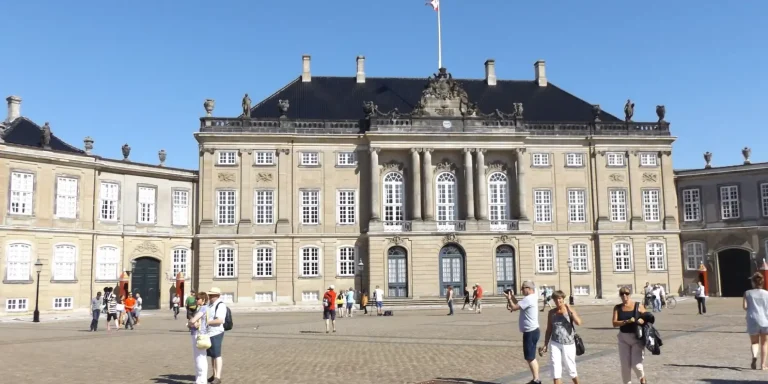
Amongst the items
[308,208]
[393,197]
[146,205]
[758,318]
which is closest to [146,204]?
[146,205]

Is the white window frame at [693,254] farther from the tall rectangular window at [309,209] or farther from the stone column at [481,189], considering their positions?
the tall rectangular window at [309,209]

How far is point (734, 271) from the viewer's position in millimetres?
50906

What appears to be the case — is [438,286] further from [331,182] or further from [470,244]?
[331,182]

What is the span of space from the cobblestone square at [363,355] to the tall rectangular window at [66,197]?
17.2 metres

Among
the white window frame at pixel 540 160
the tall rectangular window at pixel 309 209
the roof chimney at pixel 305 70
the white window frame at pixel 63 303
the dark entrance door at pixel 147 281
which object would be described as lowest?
the white window frame at pixel 63 303

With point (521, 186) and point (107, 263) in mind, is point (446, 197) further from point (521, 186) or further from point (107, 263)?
point (107, 263)

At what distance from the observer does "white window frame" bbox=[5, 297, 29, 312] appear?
4016cm

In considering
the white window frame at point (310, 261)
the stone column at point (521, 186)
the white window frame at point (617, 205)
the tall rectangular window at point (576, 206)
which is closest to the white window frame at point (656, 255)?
the white window frame at point (617, 205)

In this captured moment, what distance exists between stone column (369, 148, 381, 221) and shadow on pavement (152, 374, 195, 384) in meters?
34.5

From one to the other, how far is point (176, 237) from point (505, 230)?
22.6 metres

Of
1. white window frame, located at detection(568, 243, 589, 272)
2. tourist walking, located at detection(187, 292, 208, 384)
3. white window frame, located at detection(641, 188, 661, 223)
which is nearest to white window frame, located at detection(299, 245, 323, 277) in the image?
white window frame, located at detection(568, 243, 589, 272)

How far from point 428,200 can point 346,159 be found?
21.4ft

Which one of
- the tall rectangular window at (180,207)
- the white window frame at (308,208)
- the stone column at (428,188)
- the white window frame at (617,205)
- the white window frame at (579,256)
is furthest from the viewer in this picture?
the white window frame at (617,205)

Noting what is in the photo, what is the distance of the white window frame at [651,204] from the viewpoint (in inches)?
2052
